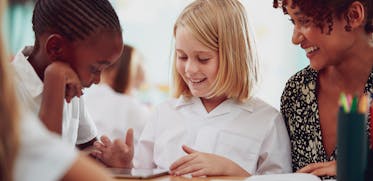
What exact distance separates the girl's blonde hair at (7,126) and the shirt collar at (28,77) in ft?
2.20

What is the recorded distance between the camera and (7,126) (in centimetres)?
51

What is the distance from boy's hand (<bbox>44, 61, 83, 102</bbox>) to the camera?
112 cm

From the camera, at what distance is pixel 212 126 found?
165 cm

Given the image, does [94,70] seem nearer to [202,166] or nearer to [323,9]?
[202,166]

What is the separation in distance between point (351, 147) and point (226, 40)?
30.2 inches

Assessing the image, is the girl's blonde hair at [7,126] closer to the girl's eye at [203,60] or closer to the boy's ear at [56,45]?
the boy's ear at [56,45]

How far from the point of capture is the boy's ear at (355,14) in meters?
1.40

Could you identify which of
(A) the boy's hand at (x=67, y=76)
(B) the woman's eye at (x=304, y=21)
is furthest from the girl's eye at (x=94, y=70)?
(B) the woman's eye at (x=304, y=21)

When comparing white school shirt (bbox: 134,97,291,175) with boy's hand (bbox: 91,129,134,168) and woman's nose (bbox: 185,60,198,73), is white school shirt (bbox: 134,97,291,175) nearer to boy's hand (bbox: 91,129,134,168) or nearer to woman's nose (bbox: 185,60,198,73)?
woman's nose (bbox: 185,60,198,73)

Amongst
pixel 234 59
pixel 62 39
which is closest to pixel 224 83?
pixel 234 59

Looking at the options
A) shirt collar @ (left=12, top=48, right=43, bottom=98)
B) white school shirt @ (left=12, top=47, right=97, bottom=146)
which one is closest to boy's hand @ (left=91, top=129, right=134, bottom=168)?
white school shirt @ (left=12, top=47, right=97, bottom=146)

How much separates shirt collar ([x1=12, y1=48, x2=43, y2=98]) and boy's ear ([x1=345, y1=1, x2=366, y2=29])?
2.34ft

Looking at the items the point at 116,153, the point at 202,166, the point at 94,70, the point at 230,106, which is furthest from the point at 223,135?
the point at 94,70

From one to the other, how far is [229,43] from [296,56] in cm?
269
